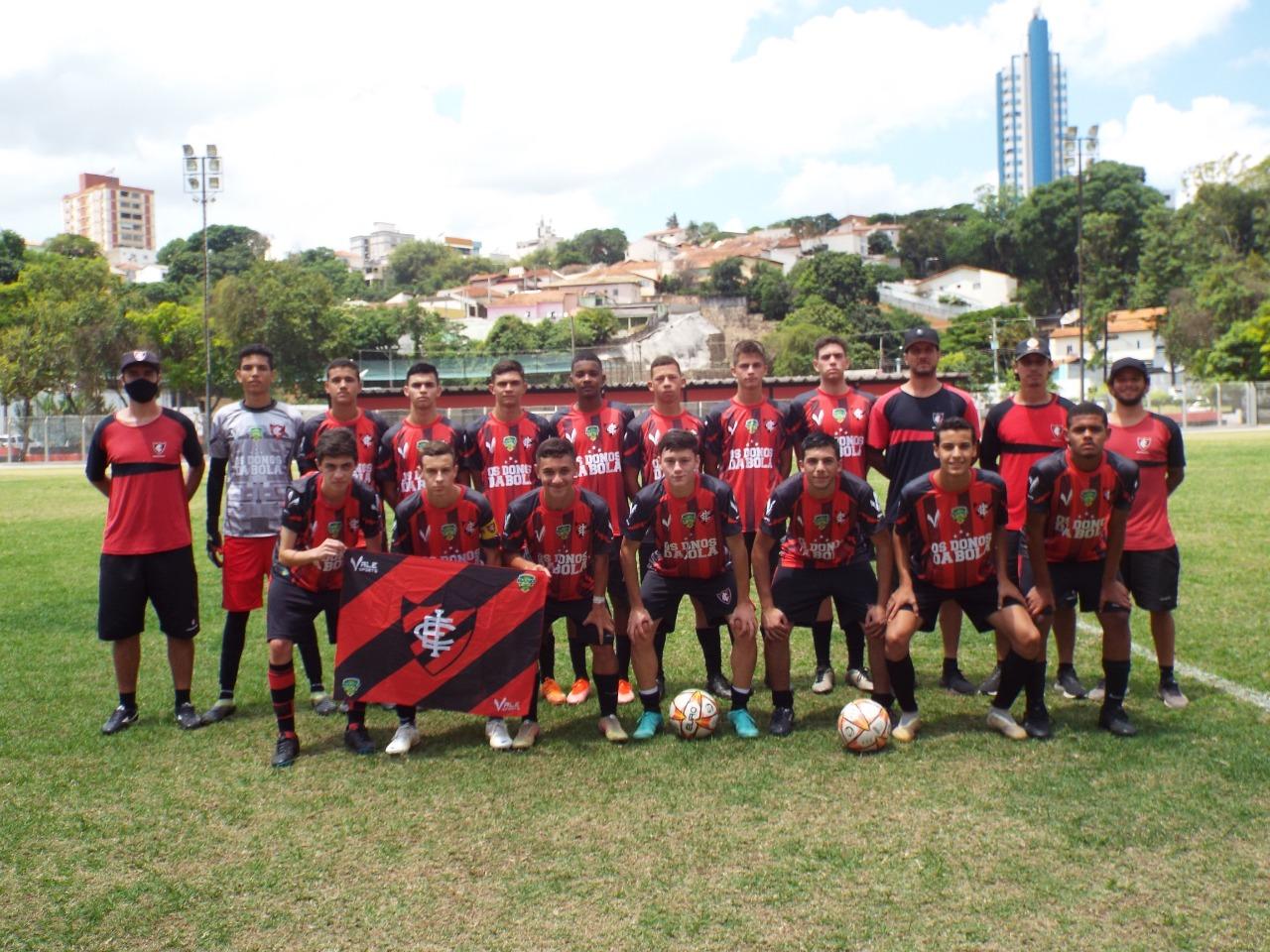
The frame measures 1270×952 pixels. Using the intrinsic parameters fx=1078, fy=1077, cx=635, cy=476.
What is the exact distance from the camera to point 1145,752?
5.34m

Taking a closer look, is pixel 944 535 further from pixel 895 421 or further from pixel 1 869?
pixel 1 869

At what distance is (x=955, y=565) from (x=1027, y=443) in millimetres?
1241

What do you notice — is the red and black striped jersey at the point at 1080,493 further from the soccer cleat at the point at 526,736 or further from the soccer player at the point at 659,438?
the soccer cleat at the point at 526,736

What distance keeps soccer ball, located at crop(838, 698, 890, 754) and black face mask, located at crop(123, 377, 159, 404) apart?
439 centimetres

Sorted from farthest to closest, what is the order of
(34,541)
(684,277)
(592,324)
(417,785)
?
(684,277) → (592,324) → (34,541) → (417,785)

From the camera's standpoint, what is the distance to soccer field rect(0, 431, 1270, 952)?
3.77 meters

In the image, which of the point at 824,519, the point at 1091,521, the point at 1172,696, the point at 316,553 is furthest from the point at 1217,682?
the point at 316,553

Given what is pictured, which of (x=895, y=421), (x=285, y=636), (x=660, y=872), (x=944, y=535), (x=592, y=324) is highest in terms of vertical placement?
(x=592, y=324)

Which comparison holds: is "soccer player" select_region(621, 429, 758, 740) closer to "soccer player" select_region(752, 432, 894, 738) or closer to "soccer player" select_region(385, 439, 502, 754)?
"soccer player" select_region(752, 432, 894, 738)

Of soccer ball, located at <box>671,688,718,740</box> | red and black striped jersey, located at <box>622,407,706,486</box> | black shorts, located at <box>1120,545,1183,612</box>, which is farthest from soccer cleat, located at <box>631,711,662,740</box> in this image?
black shorts, located at <box>1120,545,1183,612</box>

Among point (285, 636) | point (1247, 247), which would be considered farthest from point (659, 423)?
point (1247, 247)

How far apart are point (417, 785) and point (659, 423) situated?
2900 millimetres

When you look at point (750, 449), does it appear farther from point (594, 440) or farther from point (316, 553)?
point (316, 553)

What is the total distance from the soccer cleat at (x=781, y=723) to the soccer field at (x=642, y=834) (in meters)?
0.06
